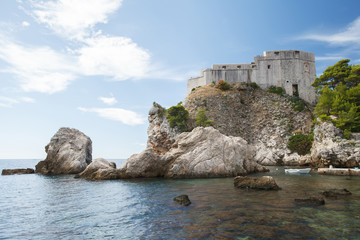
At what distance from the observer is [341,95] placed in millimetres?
39969

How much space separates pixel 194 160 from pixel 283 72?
48.9 meters

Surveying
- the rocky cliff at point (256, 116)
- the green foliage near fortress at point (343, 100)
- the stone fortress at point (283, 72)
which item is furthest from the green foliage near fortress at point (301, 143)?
the stone fortress at point (283, 72)

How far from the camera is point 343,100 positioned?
128 ft

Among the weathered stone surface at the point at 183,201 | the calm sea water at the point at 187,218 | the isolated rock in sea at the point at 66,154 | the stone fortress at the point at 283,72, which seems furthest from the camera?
the stone fortress at the point at 283,72

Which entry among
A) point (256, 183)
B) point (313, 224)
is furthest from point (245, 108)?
point (313, 224)

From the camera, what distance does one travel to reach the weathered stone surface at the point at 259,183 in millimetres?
17891

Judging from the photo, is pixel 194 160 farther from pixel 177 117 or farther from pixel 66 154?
pixel 177 117

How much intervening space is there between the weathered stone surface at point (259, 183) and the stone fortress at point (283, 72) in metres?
51.5

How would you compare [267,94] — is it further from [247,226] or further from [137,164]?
[247,226]

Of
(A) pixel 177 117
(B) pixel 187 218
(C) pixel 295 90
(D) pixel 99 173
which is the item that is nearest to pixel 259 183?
→ (B) pixel 187 218

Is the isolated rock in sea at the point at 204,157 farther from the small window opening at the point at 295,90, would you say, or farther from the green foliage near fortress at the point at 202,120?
the small window opening at the point at 295,90

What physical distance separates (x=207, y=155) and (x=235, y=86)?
138 feet

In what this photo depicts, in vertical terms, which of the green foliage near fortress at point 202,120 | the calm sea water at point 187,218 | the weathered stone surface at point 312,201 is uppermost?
the green foliage near fortress at point 202,120

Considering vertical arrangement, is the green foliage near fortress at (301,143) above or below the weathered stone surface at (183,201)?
above
